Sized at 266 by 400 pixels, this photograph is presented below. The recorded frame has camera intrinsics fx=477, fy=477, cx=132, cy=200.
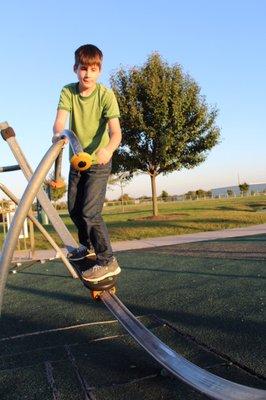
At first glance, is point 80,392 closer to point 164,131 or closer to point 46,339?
point 46,339

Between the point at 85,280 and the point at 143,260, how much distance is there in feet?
15.5

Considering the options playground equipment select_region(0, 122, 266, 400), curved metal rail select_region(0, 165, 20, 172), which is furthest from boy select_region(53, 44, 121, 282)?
playground equipment select_region(0, 122, 266, 400)

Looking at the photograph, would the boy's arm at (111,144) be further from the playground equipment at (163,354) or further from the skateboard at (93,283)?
the skateboard at (93,283)

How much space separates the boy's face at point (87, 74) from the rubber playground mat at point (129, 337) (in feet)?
5.94

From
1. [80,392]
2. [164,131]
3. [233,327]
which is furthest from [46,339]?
[164,131]

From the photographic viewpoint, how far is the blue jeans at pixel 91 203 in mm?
3188

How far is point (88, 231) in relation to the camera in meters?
3.26

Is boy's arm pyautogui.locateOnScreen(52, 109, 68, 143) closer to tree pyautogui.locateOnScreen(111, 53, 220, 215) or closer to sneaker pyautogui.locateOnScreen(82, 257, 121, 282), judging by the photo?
sneaker pyautogui.locateOnScreen(82, 257, 121, 282)

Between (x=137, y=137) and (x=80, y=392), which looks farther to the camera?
(x=137, y=137)

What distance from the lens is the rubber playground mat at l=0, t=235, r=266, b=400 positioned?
8.79 feet

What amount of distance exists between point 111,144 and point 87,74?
1.76 feet

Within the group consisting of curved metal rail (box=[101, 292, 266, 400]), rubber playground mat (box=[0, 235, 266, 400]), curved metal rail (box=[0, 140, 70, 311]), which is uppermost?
curved metal rail (box=[0, 140, 70, 311])

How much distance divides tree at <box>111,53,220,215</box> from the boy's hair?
16.6 metres

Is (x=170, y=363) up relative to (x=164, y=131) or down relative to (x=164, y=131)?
down
